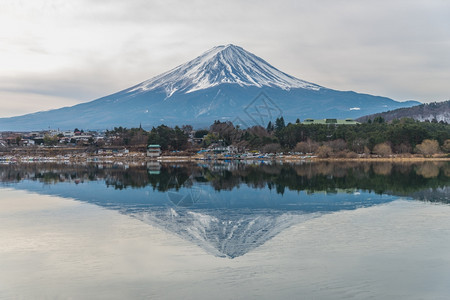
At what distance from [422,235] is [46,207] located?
38.6 ft

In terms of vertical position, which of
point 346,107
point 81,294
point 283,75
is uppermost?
point 283,75

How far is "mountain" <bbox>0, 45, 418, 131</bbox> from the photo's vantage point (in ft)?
548

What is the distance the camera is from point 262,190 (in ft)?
69.7

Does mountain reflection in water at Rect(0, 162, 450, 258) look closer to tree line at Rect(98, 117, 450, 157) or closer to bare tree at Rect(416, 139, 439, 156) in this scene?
bare tree at Rect(416, 139, 439, 156)

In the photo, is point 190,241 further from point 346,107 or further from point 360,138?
point 346,107

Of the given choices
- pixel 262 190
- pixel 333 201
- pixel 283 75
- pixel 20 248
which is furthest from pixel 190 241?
pixel 283 75

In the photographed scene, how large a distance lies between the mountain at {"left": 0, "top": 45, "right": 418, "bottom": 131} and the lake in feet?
456

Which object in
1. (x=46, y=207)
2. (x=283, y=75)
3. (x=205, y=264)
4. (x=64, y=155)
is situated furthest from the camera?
(x=283, y=75)

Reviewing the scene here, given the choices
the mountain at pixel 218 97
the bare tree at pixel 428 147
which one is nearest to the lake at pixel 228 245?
the bare tree at pixel 428 147

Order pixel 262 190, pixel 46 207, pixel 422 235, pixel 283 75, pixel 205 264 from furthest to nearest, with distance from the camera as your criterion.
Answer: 1. pixel 283 75
2. pixel 262 190
3. pixel 46 207
4. pixel 422 235
5. pixel 205 264

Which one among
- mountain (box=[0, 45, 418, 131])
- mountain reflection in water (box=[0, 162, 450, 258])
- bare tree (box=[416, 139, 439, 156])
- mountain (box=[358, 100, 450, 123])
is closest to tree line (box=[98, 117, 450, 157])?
bare tree (box=[416, 139, 439, 156])

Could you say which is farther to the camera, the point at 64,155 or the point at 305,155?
the point at 64,155

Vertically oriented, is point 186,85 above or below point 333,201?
above

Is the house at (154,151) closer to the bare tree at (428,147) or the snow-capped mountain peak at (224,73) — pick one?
the bare tree at (428,147)
